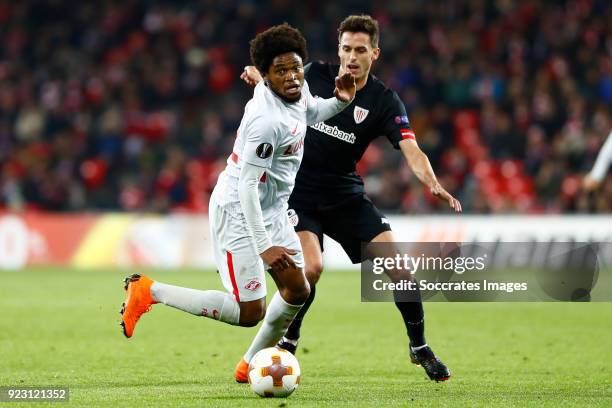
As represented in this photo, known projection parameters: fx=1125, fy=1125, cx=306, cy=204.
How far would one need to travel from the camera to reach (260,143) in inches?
249

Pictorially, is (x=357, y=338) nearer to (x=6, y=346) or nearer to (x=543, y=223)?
(x=6, y=346)

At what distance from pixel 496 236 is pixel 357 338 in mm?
8659

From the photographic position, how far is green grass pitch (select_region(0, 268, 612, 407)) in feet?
21.4

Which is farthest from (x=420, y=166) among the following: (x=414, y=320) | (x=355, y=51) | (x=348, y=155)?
(x=414, y=320)

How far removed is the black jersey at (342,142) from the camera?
8000mm

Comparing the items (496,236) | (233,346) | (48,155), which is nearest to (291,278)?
(233,346)

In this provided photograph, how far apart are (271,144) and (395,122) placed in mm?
1791

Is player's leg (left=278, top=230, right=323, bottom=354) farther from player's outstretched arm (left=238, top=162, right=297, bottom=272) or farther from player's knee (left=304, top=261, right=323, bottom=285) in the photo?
player's outstretched arm (left=238, top=162, right=297, bottom=272)

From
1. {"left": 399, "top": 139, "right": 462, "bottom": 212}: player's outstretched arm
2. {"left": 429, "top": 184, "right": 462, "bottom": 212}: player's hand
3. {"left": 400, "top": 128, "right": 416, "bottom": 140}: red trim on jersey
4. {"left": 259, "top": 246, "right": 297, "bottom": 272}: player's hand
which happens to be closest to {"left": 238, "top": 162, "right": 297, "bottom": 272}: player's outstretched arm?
{"left": 259, "top": 246, "right": 297, "bottom": 272}: player's hand

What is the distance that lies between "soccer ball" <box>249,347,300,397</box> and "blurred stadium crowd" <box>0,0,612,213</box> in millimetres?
13066

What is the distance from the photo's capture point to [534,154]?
2012cm

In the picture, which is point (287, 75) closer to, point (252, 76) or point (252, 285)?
point (252, 76)

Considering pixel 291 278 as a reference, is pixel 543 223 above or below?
below

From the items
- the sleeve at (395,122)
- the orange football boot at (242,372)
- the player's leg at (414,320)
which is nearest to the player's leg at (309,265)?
the player's leg at (414,320)
